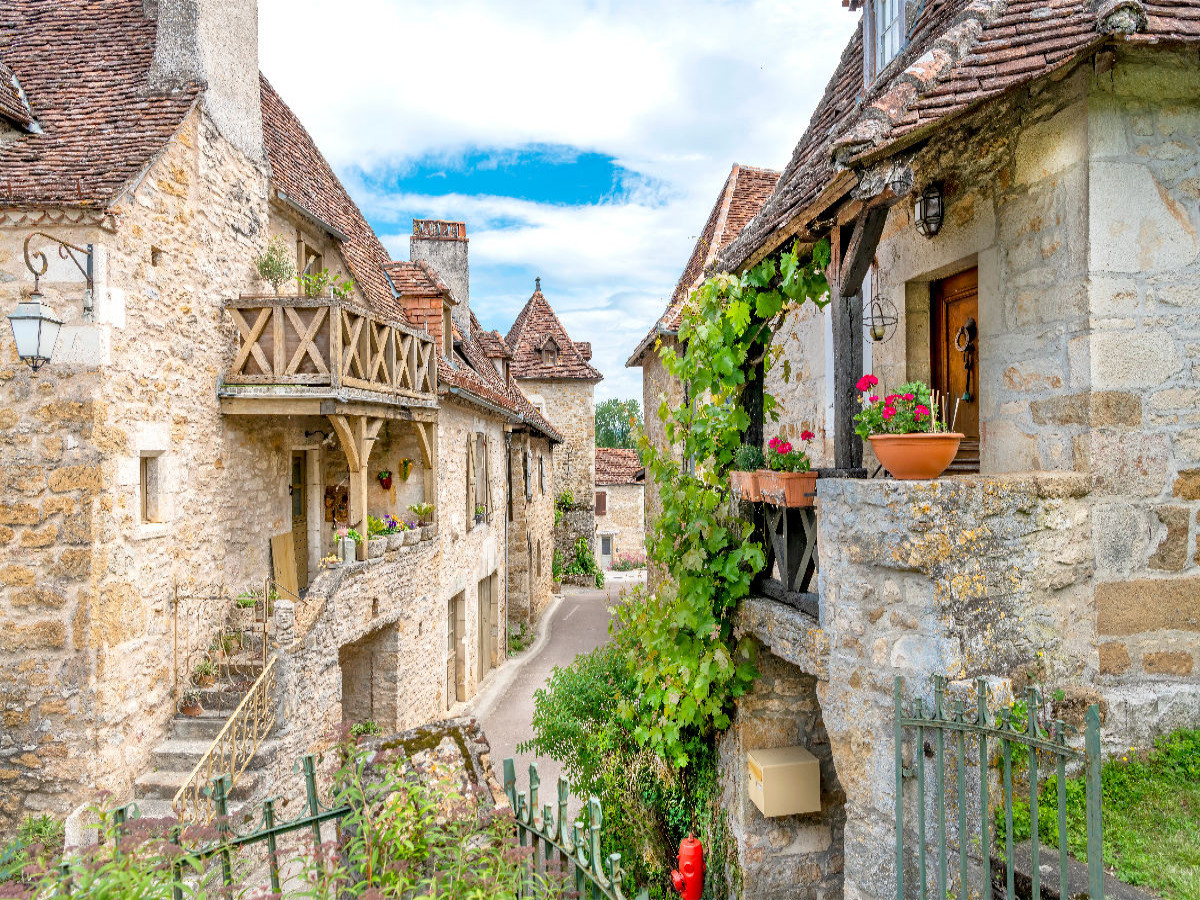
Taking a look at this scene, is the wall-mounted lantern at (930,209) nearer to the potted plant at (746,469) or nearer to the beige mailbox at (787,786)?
the potted plant at (746,469)

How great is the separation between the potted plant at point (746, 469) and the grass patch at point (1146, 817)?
2.38m

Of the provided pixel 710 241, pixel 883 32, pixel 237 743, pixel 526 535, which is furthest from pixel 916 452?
pixel 526 535

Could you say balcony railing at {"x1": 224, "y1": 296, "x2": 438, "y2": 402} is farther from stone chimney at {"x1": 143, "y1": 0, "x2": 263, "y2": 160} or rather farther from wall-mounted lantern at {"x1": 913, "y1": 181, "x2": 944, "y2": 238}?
wall-mounted lantern at {"x1": 913, "y1": 181, "x2": 944, "y2": 238}

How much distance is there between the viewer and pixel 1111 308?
3.58m

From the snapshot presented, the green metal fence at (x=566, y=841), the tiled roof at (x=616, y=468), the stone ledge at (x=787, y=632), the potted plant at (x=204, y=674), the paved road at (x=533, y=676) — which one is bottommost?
the paved road at (x=533, y=676)

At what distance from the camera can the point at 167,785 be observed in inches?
252

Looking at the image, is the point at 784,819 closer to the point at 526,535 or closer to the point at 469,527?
the point at 469,527

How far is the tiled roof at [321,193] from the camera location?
32.9 ft

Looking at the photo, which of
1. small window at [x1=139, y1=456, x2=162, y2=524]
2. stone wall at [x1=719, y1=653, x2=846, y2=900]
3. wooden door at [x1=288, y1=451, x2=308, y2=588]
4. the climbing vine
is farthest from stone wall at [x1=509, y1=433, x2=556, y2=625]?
stone wall at [x1=719, y1=653, x2=846, y2=900]

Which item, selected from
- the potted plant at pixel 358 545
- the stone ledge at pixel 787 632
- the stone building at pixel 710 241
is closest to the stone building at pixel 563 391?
the stone building at pixel 710 241

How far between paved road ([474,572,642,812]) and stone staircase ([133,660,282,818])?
7.92 feet

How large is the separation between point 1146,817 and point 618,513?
30.8 m

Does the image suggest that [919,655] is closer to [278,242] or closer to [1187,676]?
[1187,676]

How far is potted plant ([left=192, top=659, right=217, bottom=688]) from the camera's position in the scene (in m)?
7.37
